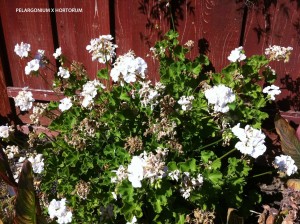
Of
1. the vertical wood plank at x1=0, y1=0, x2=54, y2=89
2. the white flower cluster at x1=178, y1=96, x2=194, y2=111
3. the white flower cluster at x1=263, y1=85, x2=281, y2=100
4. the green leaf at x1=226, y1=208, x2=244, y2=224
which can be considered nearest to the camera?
the green leaf at x1=226, y1=208, x2=244, y2=224

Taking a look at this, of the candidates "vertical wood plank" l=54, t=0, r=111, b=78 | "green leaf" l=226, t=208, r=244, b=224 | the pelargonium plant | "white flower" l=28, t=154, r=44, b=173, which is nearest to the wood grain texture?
"vertical wood plank" l=54, t=0, r=111, b=78

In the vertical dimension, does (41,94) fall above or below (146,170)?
above

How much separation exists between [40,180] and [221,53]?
1604mm

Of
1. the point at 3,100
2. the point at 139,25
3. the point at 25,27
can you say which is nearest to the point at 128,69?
the point at 139,25

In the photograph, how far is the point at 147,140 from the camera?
252 centimetres

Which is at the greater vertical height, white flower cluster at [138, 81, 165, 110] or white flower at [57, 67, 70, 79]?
white flower at [57, 67, 70, 79]

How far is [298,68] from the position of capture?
2939mm

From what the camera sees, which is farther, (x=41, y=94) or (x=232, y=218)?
(x=41, y=94)

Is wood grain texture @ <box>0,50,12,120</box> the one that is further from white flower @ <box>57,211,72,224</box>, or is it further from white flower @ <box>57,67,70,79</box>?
white flower @ <box>57,211,72,224</box>

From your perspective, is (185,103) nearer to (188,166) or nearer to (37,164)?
(188,166)

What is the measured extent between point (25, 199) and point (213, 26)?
76.0 inches

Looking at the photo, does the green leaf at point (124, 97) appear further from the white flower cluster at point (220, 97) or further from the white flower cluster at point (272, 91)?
the white flower cluster at point (272, 91)

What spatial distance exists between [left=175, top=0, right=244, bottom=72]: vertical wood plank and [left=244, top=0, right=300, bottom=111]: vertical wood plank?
0.10 meters

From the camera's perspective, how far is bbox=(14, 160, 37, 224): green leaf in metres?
1.53
